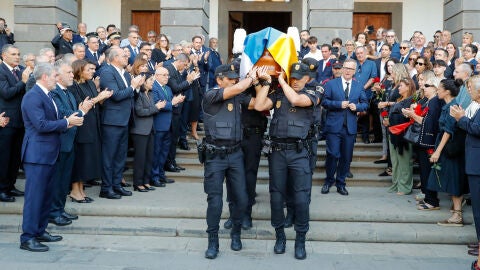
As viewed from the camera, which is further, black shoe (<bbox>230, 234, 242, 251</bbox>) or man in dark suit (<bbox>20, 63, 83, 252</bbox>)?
black shoe (<bbox>230, 234, 242, 251</bbox>)

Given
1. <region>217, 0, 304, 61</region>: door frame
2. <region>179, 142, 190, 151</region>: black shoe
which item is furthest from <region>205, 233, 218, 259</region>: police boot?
<region>217, 0, 304, 61</region>: door frame

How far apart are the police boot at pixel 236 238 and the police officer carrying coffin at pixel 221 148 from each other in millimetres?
287

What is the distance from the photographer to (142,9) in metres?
15.5

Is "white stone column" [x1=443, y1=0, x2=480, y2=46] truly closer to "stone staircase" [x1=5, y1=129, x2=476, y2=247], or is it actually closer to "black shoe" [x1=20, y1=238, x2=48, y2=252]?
"stone staircase" [x1=5, y1=129, x2=476, y2=247]

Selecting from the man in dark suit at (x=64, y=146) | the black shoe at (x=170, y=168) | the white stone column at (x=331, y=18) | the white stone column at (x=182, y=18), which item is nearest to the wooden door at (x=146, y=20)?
the white stone column at (x=182, y=18)

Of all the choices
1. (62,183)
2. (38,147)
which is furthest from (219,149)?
(62,183)

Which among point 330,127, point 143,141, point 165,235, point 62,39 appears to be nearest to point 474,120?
point 330,127

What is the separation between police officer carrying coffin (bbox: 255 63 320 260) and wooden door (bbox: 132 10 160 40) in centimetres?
1066

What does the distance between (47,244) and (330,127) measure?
13.9ft

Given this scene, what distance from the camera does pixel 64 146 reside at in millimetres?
6492

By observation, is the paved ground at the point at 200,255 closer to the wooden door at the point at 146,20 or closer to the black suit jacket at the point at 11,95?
the black suit jacket at the point at 11,95

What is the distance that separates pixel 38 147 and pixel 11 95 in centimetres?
185

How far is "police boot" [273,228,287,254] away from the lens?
5.89 metres

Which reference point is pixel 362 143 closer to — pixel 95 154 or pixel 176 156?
pixel 176 156
